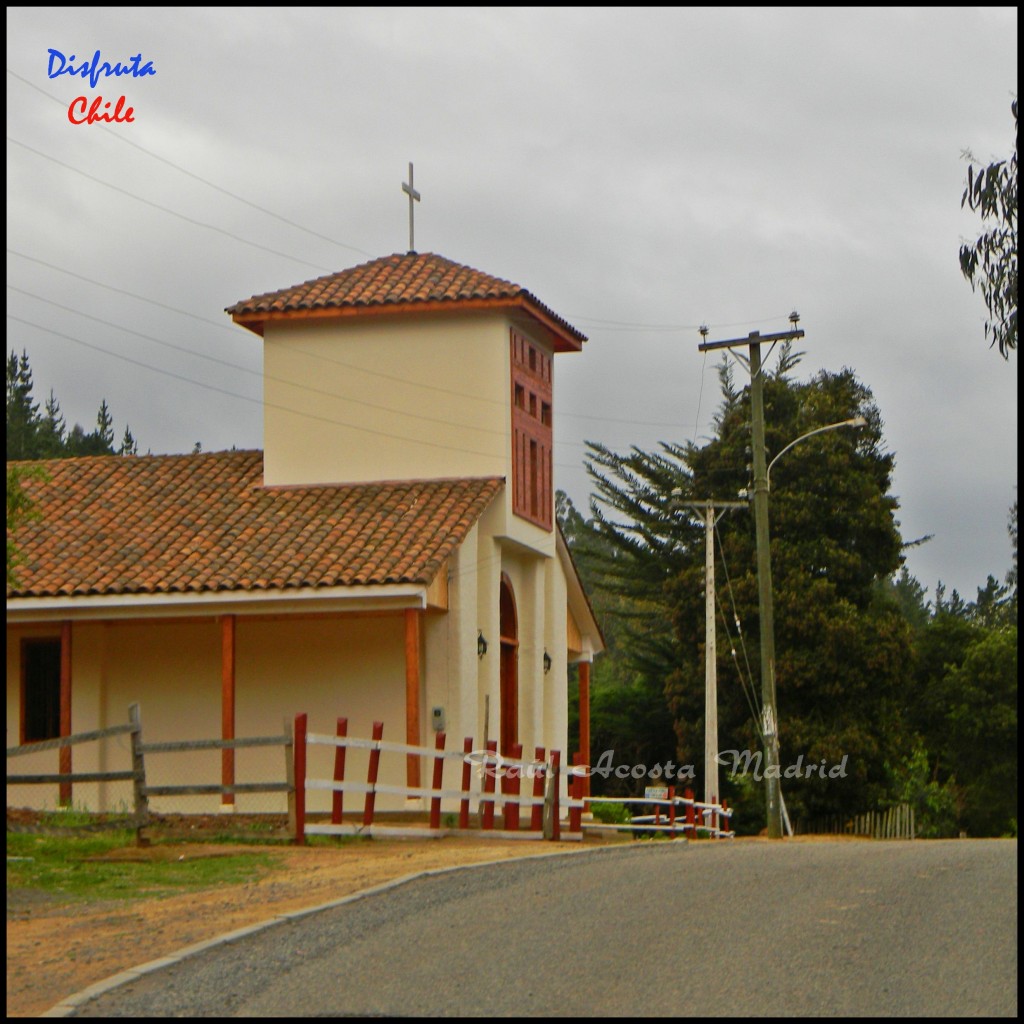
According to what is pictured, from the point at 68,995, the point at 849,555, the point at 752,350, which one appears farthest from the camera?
the point at 849,555

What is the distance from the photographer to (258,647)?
Answer: 2558 cm

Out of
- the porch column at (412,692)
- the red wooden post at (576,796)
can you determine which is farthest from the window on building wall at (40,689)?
the red wooden post at (576,796)

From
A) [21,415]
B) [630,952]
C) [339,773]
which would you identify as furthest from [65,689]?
[21,415]

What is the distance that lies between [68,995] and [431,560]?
13.9 m

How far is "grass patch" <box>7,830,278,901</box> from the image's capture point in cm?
1397

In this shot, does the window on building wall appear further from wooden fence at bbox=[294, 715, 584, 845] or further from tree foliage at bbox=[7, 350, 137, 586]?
tree foliage at bbox=[7, 350, 137, 586]

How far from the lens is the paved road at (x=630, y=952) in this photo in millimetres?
8688

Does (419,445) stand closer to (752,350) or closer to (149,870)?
(752,350)

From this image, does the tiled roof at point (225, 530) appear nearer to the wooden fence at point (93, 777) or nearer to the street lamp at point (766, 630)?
the wooden fence at point (93, 777)

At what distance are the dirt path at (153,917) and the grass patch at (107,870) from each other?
0.31 metres

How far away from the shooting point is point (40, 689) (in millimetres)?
26234

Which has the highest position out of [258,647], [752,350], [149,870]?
[752,350]

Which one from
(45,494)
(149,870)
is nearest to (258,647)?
(45,494)

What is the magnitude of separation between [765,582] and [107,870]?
18.7 m
